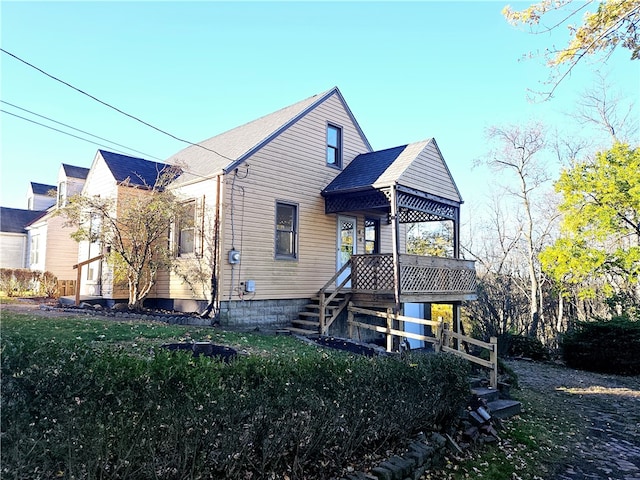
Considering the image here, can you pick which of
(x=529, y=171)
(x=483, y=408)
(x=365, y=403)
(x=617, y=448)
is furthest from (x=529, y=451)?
(x=529, y=171)

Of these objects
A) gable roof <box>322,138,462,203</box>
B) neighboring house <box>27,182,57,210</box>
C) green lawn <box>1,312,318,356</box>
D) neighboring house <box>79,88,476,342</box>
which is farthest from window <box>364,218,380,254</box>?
neighboring house <box>27,182,57,210</box>

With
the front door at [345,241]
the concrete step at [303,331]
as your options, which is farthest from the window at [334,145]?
the concrete step at [303,331]

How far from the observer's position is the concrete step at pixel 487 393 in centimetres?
780

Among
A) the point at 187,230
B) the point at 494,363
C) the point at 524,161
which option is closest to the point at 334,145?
the point at 187,230

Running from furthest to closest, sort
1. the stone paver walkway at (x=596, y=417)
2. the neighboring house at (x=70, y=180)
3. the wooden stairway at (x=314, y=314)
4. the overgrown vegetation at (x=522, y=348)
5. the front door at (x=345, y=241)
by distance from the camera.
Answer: the neighboring house at (x=70, y=180), the overgrown vegetation at (x=522, y=348), the front door at (x=345, y=241), the wooden stairway at (x=314, y=314), the stone paver walkway at (x=596, y=417)

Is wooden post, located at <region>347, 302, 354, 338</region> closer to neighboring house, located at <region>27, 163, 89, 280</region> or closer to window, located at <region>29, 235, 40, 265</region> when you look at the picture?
neighboring house, located at <region>27, 163, 89, 280</region>

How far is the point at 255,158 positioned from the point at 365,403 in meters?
8.65

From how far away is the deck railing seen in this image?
11.6 metres

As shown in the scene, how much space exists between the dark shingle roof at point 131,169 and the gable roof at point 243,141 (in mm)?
1349

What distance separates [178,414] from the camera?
10.8 feet

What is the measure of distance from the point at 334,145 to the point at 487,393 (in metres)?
9.48

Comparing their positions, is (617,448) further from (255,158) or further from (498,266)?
(498,266)

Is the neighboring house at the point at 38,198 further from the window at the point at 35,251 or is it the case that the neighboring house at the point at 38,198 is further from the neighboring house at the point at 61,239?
the neighboring house at the point at 61,239

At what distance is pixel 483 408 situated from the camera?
698 cm
